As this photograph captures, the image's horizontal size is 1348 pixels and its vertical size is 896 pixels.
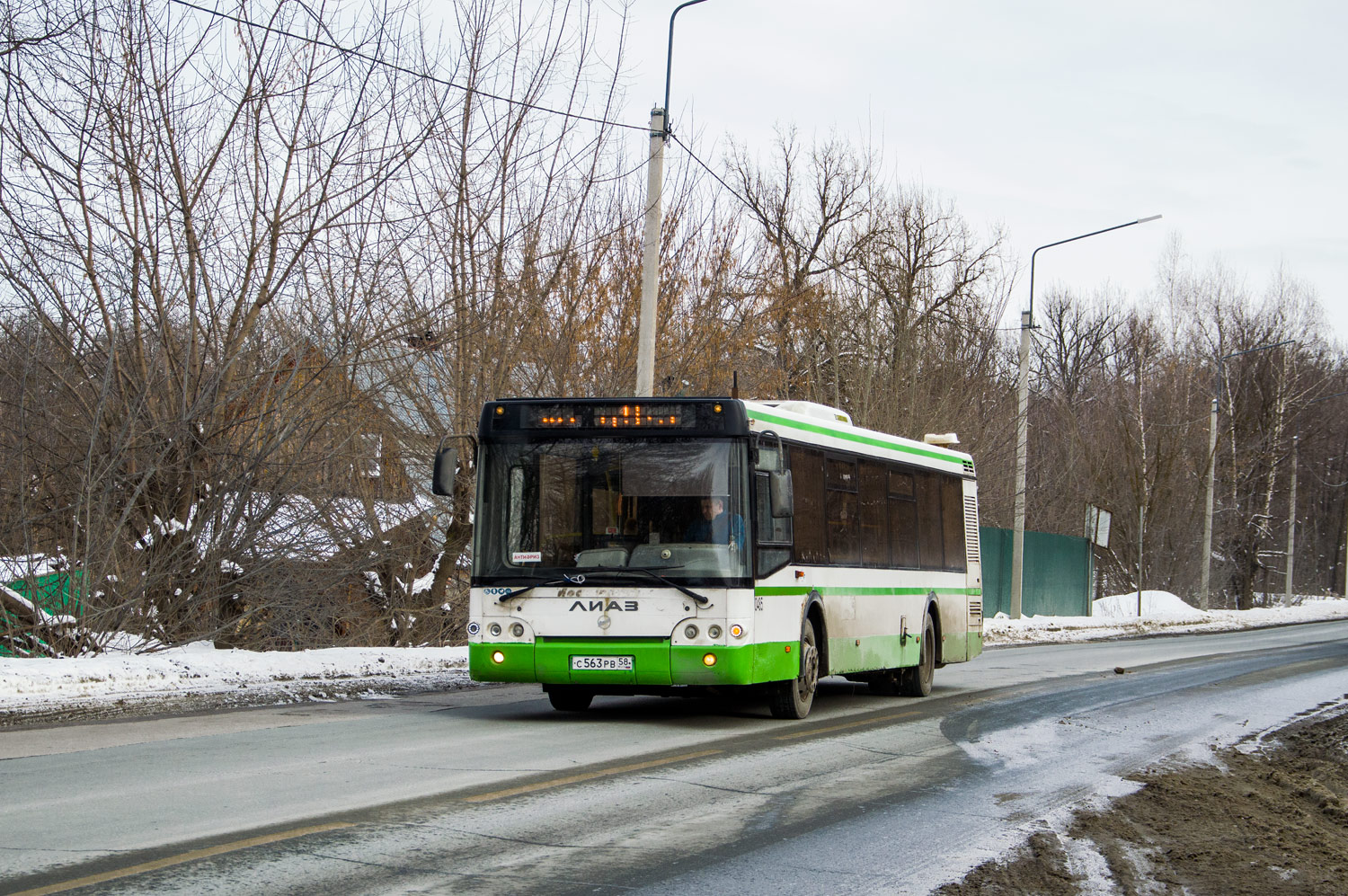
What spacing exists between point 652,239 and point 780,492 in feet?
26.6

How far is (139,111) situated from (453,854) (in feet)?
40.9

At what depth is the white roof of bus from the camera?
12.5 m

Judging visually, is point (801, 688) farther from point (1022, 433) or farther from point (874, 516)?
point (1022, 433)

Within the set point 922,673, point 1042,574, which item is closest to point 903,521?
point 922,673

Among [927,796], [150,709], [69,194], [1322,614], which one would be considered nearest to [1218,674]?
[927,796]

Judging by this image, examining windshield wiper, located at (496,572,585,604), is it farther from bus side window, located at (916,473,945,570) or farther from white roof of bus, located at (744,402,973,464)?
bus side window, located at (916,473,945,570)

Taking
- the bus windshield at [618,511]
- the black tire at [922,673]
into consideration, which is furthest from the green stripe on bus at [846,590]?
the black tire at [922,673]

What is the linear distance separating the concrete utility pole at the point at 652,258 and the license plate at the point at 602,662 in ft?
24.2

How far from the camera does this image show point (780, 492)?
1203 centimetres

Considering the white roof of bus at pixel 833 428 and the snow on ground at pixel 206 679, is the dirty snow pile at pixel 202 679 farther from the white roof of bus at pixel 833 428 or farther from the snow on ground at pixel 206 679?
the white roof of bus at pixel 833 428

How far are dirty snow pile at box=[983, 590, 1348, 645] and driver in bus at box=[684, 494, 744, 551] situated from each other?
57.6 ft

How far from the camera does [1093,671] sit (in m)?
20.3

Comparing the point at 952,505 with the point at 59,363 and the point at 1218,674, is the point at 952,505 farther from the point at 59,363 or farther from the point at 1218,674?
the point at 59,363

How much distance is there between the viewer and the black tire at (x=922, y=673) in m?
16.1
